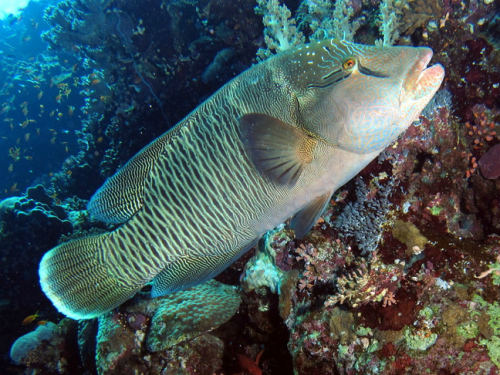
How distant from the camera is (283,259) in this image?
13.0 feet

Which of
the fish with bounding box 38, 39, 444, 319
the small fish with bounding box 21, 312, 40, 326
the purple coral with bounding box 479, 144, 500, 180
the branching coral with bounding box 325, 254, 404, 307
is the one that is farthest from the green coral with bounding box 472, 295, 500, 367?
the small fish with bounding box 21, 312, 40, 326

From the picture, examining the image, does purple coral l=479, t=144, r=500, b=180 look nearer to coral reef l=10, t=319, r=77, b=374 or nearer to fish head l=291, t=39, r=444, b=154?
fish head l=291, t=39, r=444, b=154

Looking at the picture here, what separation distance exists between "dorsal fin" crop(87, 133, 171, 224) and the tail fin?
23 centimetres

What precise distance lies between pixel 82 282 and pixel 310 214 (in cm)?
203

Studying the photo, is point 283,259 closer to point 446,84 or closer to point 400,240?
point 400,240

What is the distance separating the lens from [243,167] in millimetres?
2186

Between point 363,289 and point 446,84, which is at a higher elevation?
point 446,84

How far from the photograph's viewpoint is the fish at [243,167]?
1.99 metres

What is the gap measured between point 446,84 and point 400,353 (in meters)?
3.24

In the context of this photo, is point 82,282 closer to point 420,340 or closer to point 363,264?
point 363,264

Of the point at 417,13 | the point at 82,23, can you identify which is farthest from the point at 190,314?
the point at 82,23

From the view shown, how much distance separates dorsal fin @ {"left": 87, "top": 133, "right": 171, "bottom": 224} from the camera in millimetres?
2416

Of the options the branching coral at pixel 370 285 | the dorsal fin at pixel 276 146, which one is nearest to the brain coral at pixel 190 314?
the branching coral at pixel 370 285

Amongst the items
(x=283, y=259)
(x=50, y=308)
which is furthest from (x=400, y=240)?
(x=50, y=308)
